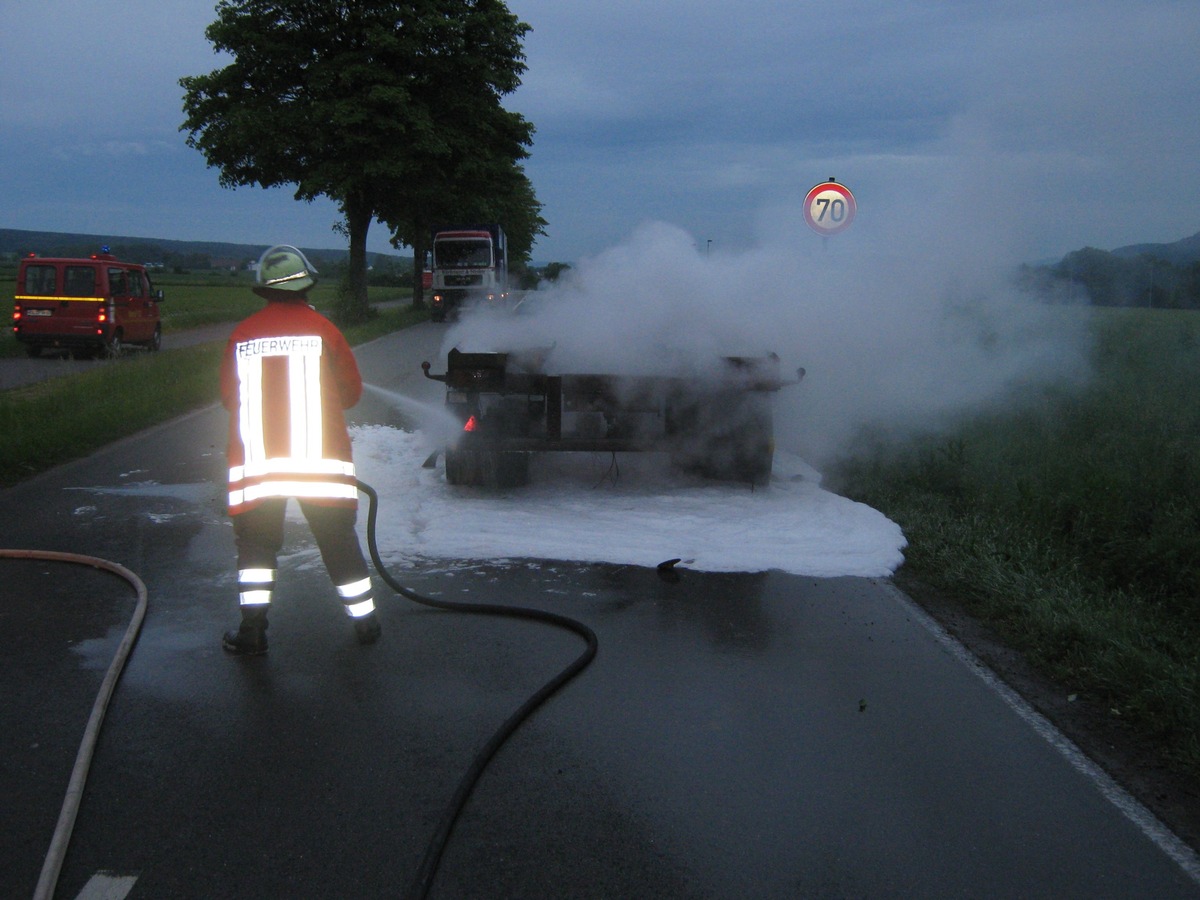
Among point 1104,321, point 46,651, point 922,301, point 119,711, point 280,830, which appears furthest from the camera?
point 1104,321

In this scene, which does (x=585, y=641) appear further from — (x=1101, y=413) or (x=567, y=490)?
(x=1101, y=413)

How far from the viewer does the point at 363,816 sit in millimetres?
3467

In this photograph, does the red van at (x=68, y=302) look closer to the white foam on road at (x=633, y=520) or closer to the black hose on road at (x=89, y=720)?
the white foam on road at (x=633, y=520)

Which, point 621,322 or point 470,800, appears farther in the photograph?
point 621,322

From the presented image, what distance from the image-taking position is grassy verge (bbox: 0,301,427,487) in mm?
10328

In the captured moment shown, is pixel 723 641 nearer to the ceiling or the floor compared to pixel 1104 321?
nearer to the floor

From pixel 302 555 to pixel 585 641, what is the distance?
2481 millimetres

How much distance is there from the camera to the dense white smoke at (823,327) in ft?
28.7

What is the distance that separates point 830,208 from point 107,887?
367 inches

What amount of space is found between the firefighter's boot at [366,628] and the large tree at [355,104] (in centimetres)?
2789

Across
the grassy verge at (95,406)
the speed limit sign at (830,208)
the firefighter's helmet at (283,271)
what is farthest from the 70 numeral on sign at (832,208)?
the grassy verge at (95,406)

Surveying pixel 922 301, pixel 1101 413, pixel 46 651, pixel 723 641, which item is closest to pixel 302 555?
pixel 46 651

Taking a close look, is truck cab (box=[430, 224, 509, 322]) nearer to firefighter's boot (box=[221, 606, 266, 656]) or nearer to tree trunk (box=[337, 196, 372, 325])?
tree trunk (box=[337, 196, 372, 325])

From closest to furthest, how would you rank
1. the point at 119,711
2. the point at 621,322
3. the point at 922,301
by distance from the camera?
1. the point at 119,711
2. the point at 621,322
3. the point at 922,301
